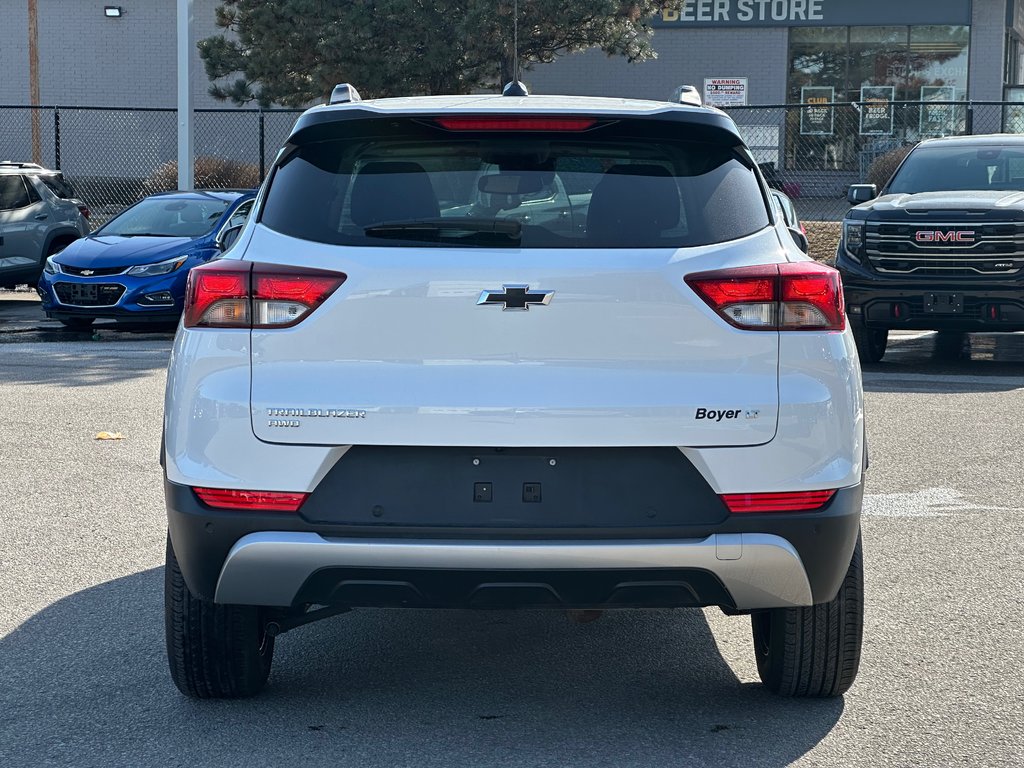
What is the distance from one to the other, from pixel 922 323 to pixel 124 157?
26217 millimetres

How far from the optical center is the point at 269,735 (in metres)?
3.98

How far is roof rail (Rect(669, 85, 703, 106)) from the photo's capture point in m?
4.42

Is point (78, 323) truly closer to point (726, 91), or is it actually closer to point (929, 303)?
point (929, 303)

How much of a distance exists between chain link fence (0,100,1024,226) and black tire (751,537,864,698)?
748 inches

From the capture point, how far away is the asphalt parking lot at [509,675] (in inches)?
154

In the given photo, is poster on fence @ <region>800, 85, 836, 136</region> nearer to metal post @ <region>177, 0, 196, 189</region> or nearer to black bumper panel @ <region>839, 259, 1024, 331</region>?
metal post @ <region>177, 0, 196, 189</region>

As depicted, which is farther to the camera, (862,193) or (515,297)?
(862,193)

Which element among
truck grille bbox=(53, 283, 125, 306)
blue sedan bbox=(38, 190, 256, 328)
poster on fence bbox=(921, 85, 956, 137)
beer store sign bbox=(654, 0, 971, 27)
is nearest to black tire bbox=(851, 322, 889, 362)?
blue sedan bbox=(38, 190, 256, 328)

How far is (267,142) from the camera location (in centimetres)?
3400

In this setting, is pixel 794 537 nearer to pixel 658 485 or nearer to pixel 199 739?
pixel 658 485

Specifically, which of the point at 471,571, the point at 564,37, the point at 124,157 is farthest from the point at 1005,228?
the point at 124,157

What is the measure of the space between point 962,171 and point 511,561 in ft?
37.0

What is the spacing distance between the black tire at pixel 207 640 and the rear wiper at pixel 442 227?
1.08 metres

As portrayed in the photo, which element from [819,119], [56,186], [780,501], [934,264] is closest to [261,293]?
[780,501]
